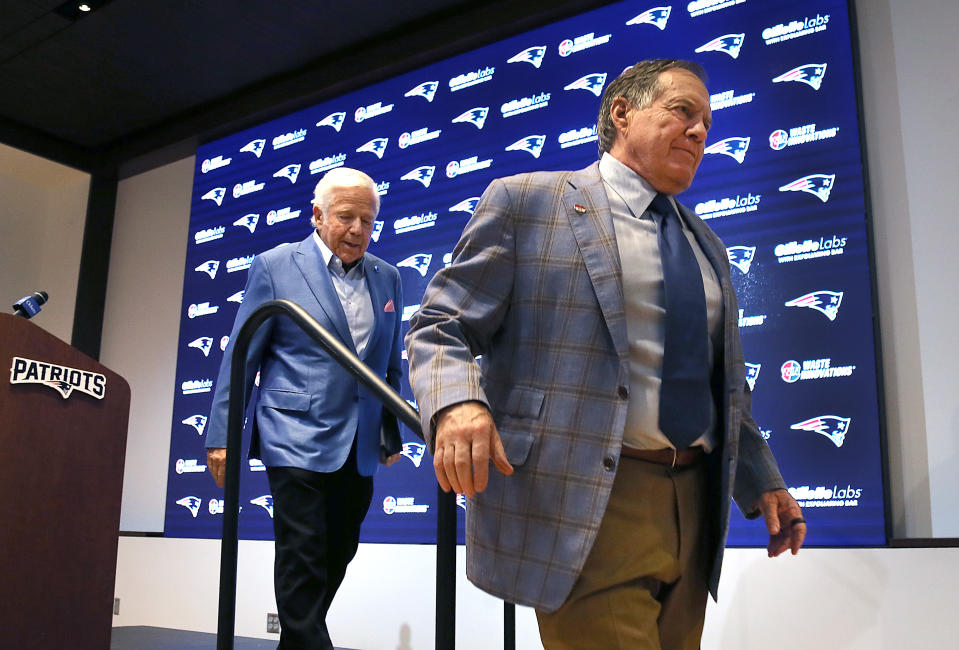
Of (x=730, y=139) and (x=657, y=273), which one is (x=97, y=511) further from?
(x=730, y=139)

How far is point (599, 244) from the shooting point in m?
1.53

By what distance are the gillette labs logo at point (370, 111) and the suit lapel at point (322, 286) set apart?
2.37 meters

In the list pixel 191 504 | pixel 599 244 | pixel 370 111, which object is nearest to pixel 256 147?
pixel 370 111

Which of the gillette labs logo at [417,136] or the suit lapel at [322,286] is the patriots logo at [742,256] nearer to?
the suit lapel at [322,286]

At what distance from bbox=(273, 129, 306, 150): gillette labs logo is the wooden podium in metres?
3.02

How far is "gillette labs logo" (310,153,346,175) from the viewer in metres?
5.38

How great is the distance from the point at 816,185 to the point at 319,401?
2.18 metres

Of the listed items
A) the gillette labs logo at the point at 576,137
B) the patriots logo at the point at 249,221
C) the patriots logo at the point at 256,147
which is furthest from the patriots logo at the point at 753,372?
the patriots logo at the point at 256,147

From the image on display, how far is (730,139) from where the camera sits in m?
3.85

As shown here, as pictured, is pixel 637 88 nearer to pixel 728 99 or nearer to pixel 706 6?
pixel 728 99

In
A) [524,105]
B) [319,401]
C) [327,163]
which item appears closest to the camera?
[319,401]

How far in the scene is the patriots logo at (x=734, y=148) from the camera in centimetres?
381

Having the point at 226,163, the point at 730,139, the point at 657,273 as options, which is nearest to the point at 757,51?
the point at 730,139

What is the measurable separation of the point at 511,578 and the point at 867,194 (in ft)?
8.91
